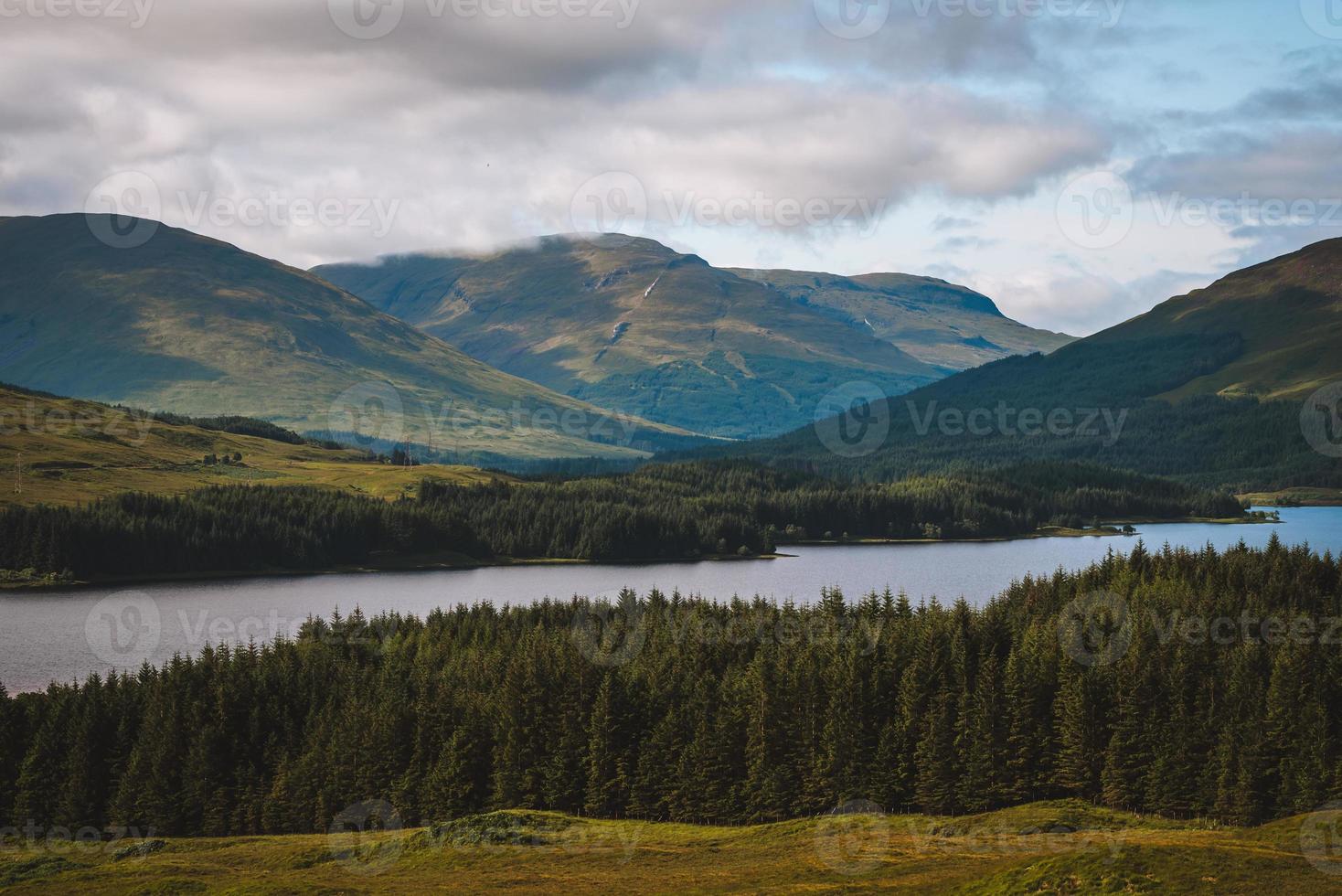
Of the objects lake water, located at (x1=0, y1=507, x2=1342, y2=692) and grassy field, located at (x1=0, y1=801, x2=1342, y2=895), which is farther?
lake water, located at (x1=0, y1=507, x2=1342, y2=692)

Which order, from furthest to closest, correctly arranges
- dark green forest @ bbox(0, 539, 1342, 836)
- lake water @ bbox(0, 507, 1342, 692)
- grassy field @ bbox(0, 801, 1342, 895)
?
lake water @ bbox(0, 507, 1342, 692), dark green forest @ bbox(0, 539, 1342, 836), grassy field @ bbox(0, 801, 1342, 895)

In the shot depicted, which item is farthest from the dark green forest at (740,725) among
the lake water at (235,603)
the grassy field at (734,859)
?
the lake water at (235,603)

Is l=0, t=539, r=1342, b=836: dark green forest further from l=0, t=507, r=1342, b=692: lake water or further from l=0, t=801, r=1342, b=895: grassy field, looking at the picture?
l=0, t=507, r=1342, b=692: lake water

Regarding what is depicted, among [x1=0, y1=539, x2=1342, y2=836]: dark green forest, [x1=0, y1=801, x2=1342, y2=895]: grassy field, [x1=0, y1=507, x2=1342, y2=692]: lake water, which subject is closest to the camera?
[x1=0, y1=801, x2=1342, y2=895]: grassy field

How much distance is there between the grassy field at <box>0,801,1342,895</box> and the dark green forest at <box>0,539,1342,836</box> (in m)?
4.30

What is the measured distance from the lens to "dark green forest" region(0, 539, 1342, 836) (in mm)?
77375

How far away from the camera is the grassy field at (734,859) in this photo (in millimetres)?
53500

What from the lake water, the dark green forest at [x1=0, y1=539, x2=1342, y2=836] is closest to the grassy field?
the dark green forest at [x1=0, y1=539, x2=1342, y2=836]

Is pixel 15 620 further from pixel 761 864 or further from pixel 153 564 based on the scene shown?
pixel 761 864

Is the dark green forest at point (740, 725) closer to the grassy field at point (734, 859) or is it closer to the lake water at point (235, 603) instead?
the grassy field at point (734, 859)

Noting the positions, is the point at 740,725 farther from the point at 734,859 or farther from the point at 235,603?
the point at 235,603

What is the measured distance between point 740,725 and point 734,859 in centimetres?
1746

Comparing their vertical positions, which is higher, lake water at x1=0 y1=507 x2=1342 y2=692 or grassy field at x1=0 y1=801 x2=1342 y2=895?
lake water at x1=0 y1=507 x2=1342 y2=692

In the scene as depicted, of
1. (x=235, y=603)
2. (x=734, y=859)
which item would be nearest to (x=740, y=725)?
(x=734, y=859)
